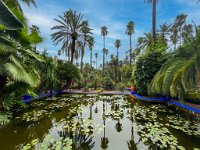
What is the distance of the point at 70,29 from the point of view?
64.3 ft

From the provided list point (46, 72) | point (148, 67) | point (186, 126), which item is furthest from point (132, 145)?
point (46, 72)

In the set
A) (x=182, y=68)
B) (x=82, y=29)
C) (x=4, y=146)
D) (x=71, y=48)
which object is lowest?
(x=4, y=146)

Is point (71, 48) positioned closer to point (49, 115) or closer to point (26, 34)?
point (49, 115)

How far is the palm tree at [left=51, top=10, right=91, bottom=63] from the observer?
1928 cm

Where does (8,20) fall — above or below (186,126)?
above

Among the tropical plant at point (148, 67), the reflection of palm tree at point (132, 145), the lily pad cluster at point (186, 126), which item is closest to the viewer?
the reflection of palm tree at point (132, 145)

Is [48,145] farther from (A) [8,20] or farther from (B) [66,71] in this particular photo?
(B) [66,71]

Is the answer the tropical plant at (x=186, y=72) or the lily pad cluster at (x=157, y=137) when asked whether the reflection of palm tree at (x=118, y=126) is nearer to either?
the lily pad cluster at (x=157, y=137)

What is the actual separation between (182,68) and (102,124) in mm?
3996

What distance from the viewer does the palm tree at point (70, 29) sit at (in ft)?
63.3

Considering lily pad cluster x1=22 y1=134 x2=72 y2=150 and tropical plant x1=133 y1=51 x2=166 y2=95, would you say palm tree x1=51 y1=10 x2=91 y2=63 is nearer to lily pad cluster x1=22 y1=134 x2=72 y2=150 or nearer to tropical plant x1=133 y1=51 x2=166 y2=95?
tropical plant x1=133 y1=51 x2=166 y2=95

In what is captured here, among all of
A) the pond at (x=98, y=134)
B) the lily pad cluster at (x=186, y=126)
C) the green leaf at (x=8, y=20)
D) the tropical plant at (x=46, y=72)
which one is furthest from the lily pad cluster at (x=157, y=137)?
the tropical plant at (x=46, y=72)

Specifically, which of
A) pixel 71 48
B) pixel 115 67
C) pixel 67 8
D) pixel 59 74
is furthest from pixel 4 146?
pixel 115 67

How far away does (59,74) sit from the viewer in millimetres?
18438
